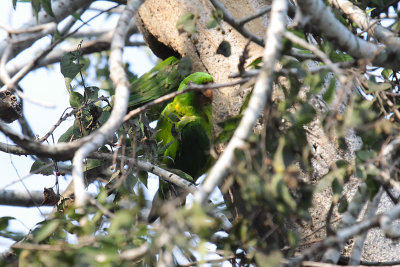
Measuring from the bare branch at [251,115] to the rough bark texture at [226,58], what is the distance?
3.21ft

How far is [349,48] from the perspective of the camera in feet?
5.53

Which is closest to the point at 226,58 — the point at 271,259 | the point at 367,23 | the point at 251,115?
the point at 367,23

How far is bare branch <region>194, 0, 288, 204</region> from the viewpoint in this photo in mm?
1110

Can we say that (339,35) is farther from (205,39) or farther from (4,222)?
(4,222)

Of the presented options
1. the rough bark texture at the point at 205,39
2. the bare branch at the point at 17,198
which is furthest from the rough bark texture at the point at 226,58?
the bare branch at the point at 17,198

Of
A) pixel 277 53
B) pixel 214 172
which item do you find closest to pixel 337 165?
pixel 277 53

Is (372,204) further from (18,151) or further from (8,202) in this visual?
(8,202)

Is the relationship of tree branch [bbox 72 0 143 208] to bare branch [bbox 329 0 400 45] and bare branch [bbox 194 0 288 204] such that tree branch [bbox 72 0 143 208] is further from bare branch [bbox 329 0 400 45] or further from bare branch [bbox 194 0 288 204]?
bare branch [bbox 329 0 400 45]

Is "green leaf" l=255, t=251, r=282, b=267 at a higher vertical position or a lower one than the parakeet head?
higher

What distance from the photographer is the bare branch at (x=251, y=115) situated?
1110mm

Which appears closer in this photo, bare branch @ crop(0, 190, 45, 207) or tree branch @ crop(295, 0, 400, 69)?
tree branch @ crop(295, 0, 400, 69)

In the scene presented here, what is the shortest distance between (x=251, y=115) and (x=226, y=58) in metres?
1.61

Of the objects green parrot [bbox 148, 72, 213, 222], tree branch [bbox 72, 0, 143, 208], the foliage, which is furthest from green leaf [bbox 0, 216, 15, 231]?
green parrot [bbox 148, 72, 213, 222]

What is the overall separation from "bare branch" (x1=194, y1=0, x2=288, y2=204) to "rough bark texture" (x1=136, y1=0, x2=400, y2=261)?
3.21 ft
